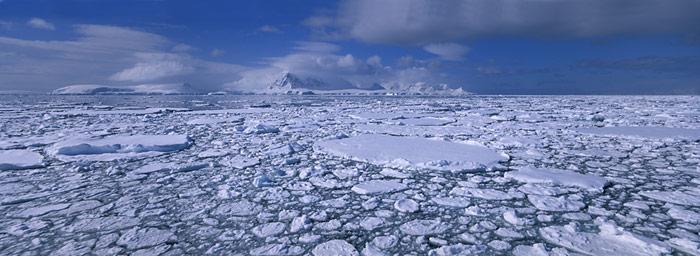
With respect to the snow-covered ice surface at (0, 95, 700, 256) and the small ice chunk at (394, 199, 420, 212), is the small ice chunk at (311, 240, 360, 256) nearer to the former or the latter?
the snow-covered ice surface at (0, 95, 700, 256)

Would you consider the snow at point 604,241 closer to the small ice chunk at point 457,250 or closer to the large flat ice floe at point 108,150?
the small ice chunk at point 457,250

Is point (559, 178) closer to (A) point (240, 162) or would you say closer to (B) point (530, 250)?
(B) point (530, 250)

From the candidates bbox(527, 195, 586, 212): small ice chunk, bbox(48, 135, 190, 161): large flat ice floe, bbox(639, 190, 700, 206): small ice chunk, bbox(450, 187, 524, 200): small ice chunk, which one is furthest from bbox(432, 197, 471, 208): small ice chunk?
bbox(48, 135, 190, 161): large flat ice floe

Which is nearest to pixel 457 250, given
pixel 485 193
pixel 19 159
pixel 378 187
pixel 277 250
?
pixel 277 250

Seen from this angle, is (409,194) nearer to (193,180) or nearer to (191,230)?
(191,230)

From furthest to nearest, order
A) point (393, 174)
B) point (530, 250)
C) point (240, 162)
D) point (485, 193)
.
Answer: point (240, 162), point (393, 174), point (485, 193), point (530, 250)

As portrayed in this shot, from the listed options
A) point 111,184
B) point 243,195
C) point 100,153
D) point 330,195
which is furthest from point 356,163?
point 100,153

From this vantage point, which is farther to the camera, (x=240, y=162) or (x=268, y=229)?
(x=240, y=162)
